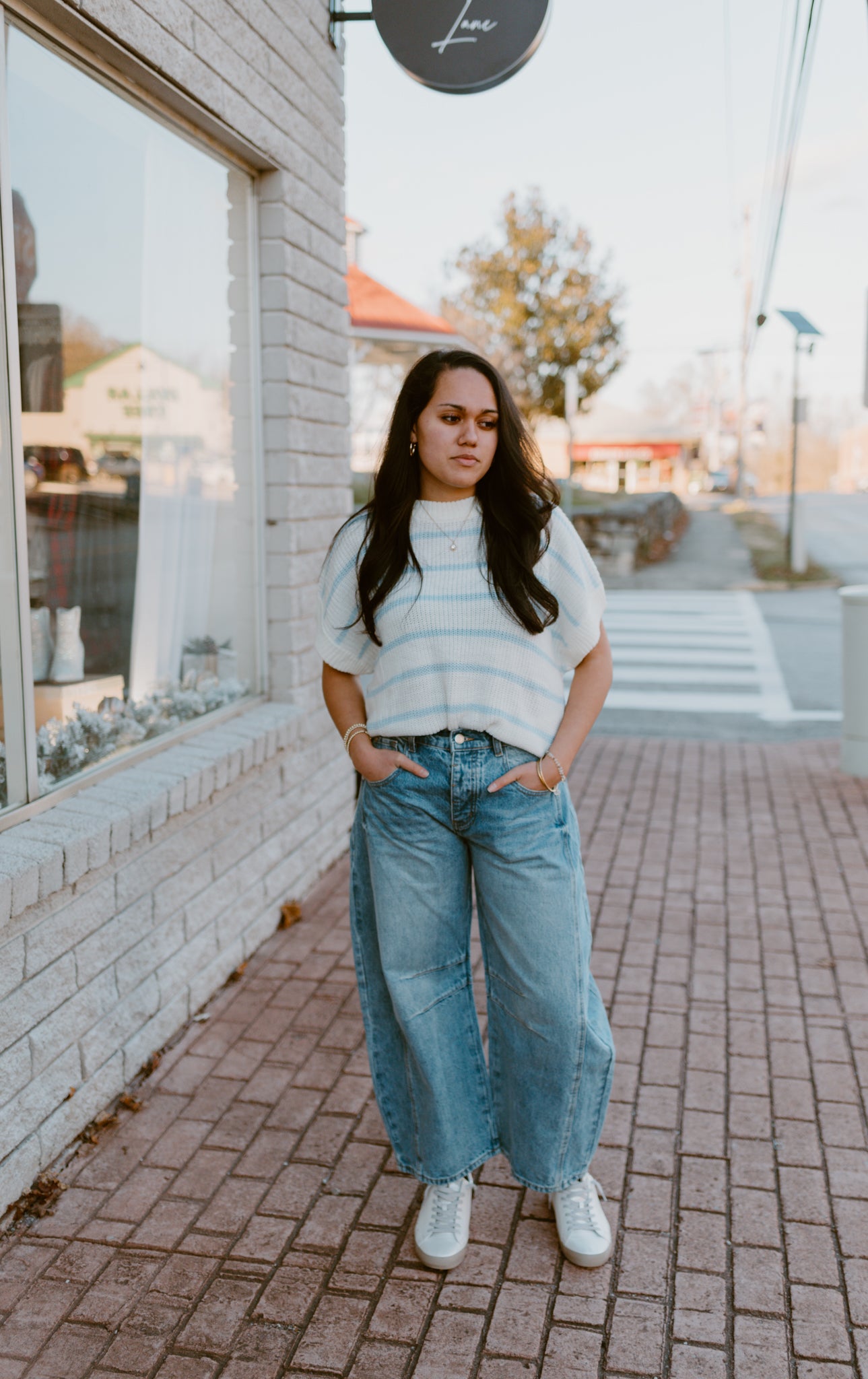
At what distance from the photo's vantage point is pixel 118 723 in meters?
3.82

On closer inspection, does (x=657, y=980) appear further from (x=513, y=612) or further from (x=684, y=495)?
(x=684, y=495)

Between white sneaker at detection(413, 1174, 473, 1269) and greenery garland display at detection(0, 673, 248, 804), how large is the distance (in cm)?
145

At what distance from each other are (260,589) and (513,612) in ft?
8.02

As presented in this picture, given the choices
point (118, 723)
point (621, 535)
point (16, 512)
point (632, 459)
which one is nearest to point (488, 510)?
point (16, 512)

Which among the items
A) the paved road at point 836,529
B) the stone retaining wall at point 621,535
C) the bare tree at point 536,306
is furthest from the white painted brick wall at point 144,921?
the bare tree at point 536,306

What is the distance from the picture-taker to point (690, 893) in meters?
5.13

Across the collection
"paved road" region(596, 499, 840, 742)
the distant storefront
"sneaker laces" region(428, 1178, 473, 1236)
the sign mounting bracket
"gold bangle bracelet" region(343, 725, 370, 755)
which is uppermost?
the distant storefront

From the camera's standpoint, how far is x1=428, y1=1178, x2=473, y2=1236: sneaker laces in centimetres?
271

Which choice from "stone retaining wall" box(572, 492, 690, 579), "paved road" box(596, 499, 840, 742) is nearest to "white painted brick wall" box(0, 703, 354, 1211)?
"paved road" box(596, 499, 840, 742)

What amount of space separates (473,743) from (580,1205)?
1.13 m

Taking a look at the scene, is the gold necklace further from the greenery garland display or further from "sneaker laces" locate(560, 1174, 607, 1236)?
"sneaker laces" locate(560, 1174, 607, 1236)

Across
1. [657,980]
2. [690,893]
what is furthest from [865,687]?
[657,980]

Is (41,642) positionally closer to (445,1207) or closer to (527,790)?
(527,790)

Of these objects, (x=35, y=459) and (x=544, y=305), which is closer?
(x=35, y=459)
